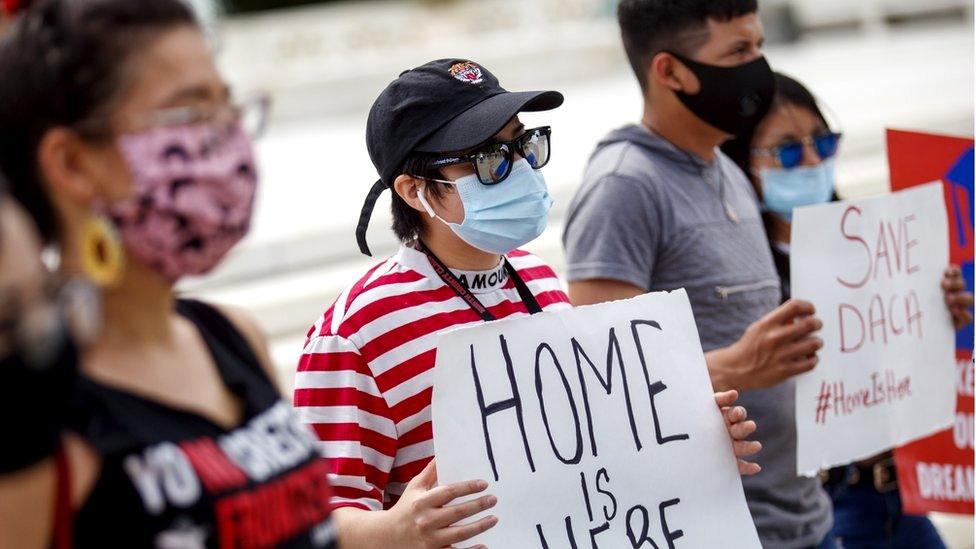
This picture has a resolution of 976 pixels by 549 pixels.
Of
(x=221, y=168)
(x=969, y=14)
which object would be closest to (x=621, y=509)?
(x=221, y=168)

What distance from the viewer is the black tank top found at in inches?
57.8

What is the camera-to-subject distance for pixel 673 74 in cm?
324

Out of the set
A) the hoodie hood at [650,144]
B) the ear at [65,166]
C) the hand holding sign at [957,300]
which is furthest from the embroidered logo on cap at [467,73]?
the hand holding sign at [957,300]

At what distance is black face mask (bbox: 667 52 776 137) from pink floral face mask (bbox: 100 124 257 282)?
177 cm

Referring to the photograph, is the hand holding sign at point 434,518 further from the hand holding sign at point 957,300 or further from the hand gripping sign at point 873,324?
the hand holding sign at point 957,300

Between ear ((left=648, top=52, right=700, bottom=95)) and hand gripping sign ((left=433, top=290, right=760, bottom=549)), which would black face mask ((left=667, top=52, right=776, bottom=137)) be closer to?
ear ((left=648, top=52, right=700, bottom=95))

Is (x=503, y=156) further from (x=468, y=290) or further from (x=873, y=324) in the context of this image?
(x=873, y=324)

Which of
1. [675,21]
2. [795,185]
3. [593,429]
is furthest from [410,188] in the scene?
[795,185]

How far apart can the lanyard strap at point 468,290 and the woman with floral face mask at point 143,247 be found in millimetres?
782

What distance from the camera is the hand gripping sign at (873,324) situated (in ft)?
10.2

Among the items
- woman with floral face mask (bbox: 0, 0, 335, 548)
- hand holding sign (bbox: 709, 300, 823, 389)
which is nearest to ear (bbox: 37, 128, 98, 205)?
woman with floral face mask (bbox: 0, 0, 335, 548)

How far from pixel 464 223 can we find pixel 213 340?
76 centimetres

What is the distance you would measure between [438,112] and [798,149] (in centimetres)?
137

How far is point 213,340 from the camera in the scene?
1.82 meters
